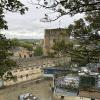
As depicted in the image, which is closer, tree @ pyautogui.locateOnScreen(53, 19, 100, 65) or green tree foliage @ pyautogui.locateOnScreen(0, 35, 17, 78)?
tree @ pyautogui.locateOnScreen(53, 19, 100, 65)

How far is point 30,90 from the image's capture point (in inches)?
1332

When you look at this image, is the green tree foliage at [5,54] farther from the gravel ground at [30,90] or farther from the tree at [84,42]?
the gravel ground at [30,90]

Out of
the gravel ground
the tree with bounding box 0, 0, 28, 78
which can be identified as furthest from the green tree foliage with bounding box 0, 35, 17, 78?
the gravel ground

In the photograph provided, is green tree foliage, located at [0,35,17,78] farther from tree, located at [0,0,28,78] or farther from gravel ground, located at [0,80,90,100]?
gravel ground, located at [0,80,90,100]

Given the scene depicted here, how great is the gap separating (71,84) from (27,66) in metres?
17.0

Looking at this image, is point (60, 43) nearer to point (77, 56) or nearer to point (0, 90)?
point (77, 56)

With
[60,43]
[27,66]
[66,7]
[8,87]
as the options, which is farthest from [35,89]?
[66,7]

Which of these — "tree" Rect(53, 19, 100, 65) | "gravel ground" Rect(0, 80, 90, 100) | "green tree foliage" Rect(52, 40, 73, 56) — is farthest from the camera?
"gravel ground" Rect(0, 80, 90, 100)

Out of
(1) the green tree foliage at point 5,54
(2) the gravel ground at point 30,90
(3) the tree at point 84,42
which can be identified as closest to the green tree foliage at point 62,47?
(3) the tree at point 84,42

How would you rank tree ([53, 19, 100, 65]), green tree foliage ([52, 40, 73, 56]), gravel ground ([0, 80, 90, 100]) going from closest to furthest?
tree ([53, 19, 100, 65]), green tree foliage ([52, 40, 73, 56]), gravel ground ([0, 80, 90, 100])

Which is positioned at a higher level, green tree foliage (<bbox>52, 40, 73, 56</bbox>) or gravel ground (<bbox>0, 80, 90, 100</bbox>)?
green tree foliage (<bbox>52, 40, 73, 56</bbox>)

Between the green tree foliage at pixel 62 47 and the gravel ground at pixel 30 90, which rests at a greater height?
the green tree foliage at pixel 62 47

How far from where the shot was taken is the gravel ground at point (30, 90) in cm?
3141

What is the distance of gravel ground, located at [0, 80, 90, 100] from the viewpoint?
3141 cm
